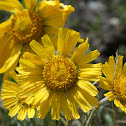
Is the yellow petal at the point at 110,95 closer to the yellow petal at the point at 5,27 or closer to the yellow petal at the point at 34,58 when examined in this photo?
the yellow petal at the point at 34,58

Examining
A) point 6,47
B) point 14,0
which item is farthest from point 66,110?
point 14,0

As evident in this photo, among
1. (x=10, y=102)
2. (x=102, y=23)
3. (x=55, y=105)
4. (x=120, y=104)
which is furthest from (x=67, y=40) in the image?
(x=102, y=23)

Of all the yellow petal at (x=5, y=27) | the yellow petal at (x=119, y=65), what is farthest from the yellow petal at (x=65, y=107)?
the yellow petal at (x=5, y=27)

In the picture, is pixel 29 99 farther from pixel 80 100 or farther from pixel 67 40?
pixel 67 40

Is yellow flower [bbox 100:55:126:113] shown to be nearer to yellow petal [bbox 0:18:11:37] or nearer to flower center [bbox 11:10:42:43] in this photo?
flower center [bbox 11:10:42:43]

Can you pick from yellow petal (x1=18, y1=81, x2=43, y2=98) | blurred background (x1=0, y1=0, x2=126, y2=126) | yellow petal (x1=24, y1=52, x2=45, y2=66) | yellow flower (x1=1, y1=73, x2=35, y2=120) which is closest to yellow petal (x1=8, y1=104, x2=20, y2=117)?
yellow flower (x1=1, y1=73, x2=35, y2=120)
